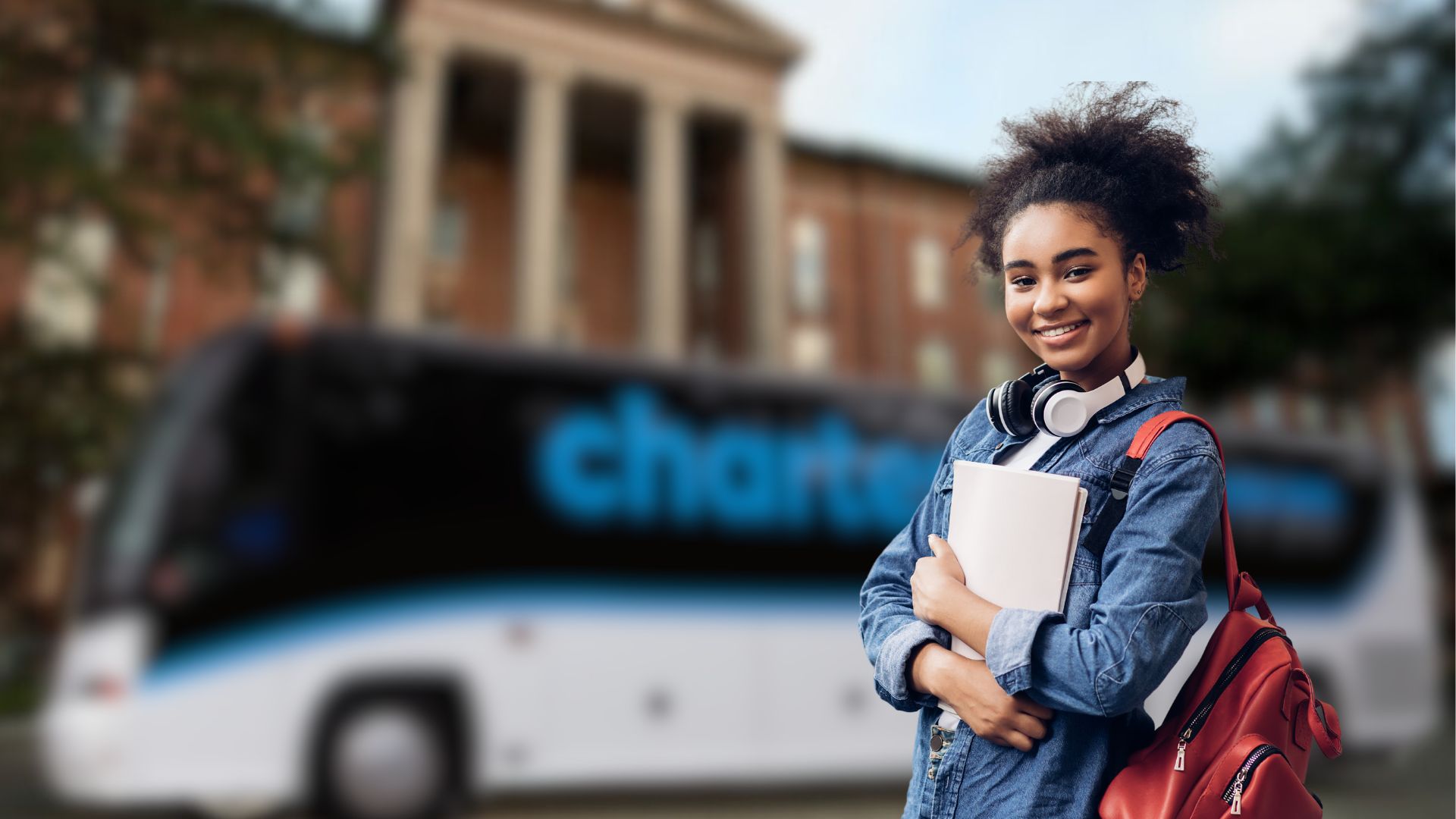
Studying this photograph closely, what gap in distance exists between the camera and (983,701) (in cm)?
122

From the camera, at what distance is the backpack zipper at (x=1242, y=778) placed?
3.72 ft

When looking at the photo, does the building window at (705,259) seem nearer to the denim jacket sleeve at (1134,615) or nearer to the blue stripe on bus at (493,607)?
the blue stripe on bus at (493,607)

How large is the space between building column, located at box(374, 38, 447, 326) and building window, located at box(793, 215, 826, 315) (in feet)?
38.8

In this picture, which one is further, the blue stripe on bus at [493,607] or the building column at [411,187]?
the building column at [411,187]

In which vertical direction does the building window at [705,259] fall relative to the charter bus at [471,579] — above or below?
above

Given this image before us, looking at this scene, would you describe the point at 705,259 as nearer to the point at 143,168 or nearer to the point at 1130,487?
the point at 143,168

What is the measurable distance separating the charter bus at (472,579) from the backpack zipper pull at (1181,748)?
566 cm

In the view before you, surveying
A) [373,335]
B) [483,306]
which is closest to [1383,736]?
[373,335]

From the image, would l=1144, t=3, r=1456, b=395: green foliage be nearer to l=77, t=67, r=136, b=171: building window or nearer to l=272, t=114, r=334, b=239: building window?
l=272, t=114, r=334, b=239: building window

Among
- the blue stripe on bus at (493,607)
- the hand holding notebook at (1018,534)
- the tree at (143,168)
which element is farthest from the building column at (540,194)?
the hand holding notebook at (1018,534)

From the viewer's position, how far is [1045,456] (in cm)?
134

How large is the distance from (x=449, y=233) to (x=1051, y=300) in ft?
96.7

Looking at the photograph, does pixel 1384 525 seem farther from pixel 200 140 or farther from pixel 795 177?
pixel 795 177

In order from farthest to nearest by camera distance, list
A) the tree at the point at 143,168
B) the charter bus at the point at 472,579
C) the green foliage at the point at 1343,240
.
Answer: the green foliage at the point at 1343,240, the tree at the point at 143,168, the charter bus at the point at 472,579
